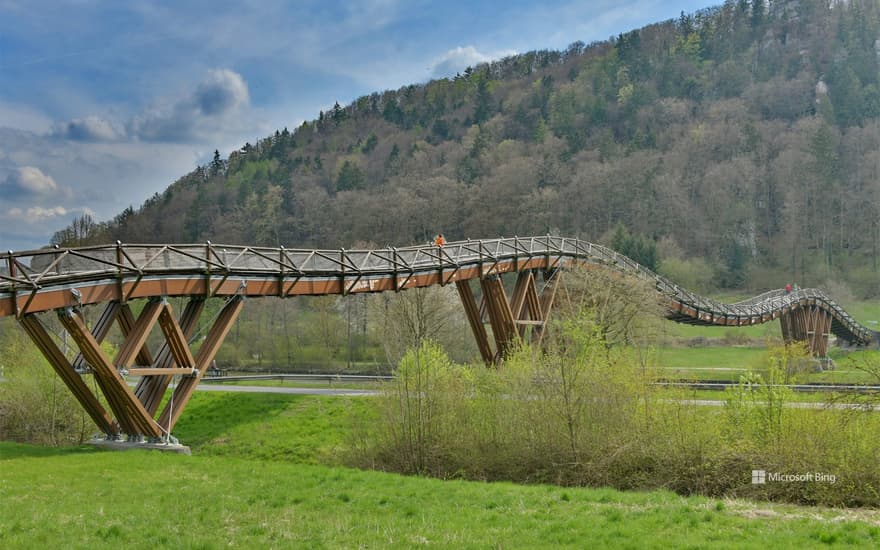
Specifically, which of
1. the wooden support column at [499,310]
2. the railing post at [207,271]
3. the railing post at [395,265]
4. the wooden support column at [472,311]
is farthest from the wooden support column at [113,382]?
the wooden support column at [499,310]

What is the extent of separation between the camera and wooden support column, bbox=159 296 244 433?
19.5 metres

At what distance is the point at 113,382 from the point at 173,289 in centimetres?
275

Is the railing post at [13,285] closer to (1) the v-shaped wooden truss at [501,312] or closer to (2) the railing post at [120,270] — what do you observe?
(2) the railing post at [120,270]

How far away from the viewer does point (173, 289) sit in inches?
736

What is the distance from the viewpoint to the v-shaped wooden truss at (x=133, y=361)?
17.0 meters

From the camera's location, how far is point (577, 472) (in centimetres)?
1747

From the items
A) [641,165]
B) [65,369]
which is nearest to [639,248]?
[641,165]

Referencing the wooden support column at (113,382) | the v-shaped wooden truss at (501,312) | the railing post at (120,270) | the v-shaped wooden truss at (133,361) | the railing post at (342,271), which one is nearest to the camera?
the wooden support column at (113,382)

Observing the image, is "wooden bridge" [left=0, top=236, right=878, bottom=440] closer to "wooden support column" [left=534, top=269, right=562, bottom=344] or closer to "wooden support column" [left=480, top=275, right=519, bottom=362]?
"wooden support column" [left=480, top=275, right=519, bottom=362]

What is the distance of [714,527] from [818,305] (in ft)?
167

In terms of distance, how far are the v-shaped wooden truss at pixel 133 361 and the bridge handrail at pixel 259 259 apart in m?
0.94

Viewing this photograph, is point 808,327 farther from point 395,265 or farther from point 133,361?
point 133,361

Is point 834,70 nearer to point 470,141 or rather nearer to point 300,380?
point 470,141

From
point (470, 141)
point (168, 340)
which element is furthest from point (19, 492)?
point (470, 141)
